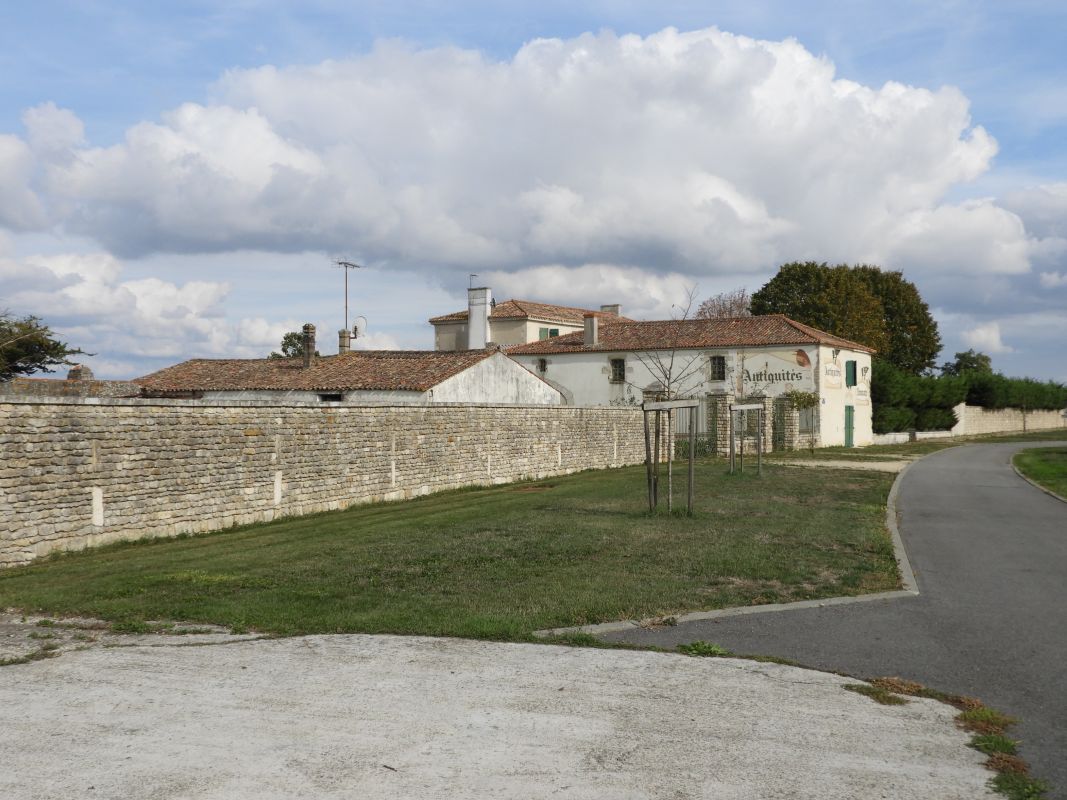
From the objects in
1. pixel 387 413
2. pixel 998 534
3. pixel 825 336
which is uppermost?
pixel 825 336

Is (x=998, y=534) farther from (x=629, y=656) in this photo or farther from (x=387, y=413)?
(x=387, y=413)

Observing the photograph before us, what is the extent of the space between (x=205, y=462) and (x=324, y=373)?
745 inches

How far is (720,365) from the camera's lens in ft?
159

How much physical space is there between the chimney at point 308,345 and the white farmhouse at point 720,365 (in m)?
13.4

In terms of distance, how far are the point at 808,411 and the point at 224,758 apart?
4316 centimetres

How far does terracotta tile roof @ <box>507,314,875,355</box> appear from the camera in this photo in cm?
4725

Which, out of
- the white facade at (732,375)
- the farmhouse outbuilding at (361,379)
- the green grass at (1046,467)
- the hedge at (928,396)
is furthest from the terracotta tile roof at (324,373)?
the hedge at (928,396)

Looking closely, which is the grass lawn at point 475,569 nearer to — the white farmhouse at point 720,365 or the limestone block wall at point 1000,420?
the white farmhouse at point 720,365

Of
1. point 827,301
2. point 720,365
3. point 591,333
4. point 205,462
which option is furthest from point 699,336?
point 205,462

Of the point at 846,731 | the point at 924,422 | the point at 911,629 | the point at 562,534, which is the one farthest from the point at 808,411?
the point at 846,731

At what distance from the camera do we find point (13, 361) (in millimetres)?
41219

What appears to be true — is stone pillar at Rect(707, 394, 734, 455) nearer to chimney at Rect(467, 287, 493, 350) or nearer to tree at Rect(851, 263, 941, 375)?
chimney at Rect(467, 287, 493, 350)

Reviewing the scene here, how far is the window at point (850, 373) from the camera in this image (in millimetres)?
49272

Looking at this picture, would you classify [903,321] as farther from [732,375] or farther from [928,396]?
[732,375]
